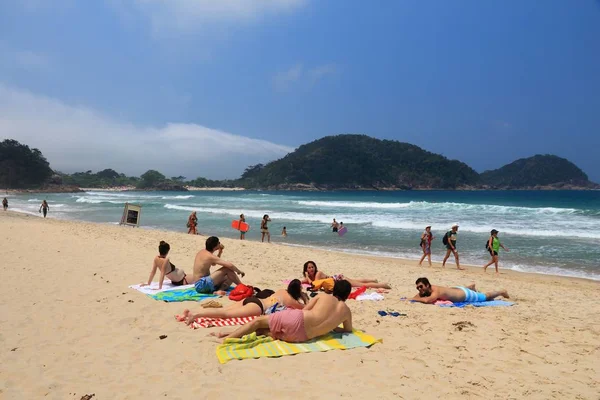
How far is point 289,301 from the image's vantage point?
535 cm

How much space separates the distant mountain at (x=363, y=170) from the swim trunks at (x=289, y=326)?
124 meters

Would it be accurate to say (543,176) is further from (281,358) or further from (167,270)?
(281,358)

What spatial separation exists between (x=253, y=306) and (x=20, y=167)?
11300 centimetres

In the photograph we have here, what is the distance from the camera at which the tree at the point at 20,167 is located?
92.6m

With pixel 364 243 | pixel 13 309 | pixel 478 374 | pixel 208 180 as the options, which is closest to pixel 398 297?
pixel 478 374

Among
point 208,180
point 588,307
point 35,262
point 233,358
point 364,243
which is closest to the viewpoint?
point 233,358

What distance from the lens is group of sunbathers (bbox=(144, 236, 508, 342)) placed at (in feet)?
15.0

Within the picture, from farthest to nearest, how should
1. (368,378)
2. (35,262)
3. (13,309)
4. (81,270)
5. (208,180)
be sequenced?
1. (208,180)
2. (35,262)
3. (81,270)
4. (13,309)
5. (368,378)

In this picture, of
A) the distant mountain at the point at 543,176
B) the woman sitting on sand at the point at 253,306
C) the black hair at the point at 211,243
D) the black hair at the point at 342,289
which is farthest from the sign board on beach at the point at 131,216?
the distant mountain at the point at 543,176

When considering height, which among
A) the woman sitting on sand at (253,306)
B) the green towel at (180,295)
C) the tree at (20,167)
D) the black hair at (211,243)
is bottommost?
→ the green towel at (180,295)

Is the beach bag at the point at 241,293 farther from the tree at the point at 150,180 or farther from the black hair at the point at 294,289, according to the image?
the tree at the point at 150,180

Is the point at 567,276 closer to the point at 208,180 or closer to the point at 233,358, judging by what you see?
the point at 233,358

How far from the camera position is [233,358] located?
4.11 metres

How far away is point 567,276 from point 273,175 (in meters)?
128
